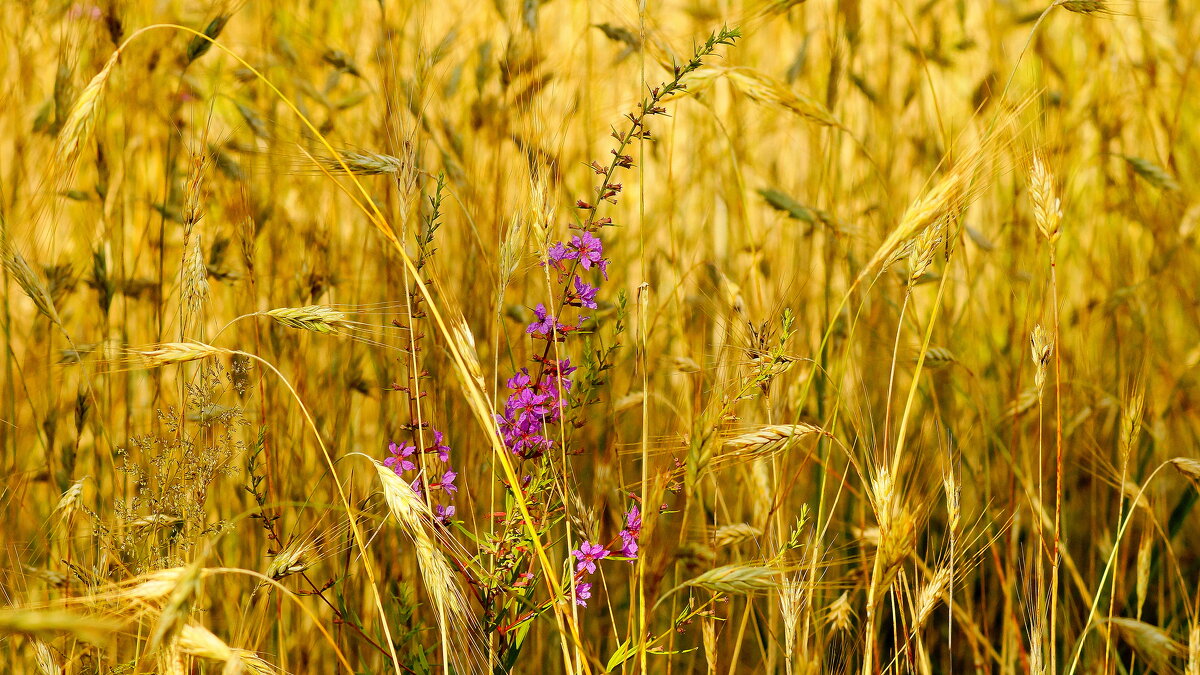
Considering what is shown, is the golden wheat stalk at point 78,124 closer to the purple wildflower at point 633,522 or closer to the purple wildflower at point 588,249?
the purple wildflower at point 588,249

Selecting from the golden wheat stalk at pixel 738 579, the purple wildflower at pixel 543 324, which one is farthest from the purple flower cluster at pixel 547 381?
the golden wheat stalk at pixel 738 579

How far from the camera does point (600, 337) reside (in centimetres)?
103

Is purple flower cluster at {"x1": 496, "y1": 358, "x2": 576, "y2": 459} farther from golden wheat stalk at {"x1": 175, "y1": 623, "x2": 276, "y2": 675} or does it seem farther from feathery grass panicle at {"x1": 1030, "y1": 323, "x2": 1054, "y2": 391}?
feathery grass panicle at {"x1": 1030, "y1": 323, "x2": 1054, "y2": 391}

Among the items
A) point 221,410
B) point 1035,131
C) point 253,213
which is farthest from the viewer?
point 253,213

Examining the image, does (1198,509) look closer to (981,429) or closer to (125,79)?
(981,429)

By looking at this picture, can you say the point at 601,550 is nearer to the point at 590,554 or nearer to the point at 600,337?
the point at 590,554

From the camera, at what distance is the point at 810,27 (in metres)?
2.04

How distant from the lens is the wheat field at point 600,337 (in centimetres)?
98

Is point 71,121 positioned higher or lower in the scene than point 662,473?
higher

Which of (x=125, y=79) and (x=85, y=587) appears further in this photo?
(x=125, y=79)

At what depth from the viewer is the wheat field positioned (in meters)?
0.98

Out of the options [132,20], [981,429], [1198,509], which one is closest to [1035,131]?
[981,429]

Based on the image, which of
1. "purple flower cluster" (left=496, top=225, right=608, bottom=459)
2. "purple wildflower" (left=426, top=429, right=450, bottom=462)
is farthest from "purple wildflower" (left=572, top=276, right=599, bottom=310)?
"purple wildflower" (left=426, top=429, right=450, bottom=462)

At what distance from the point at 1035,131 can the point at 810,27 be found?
38.6 inches
